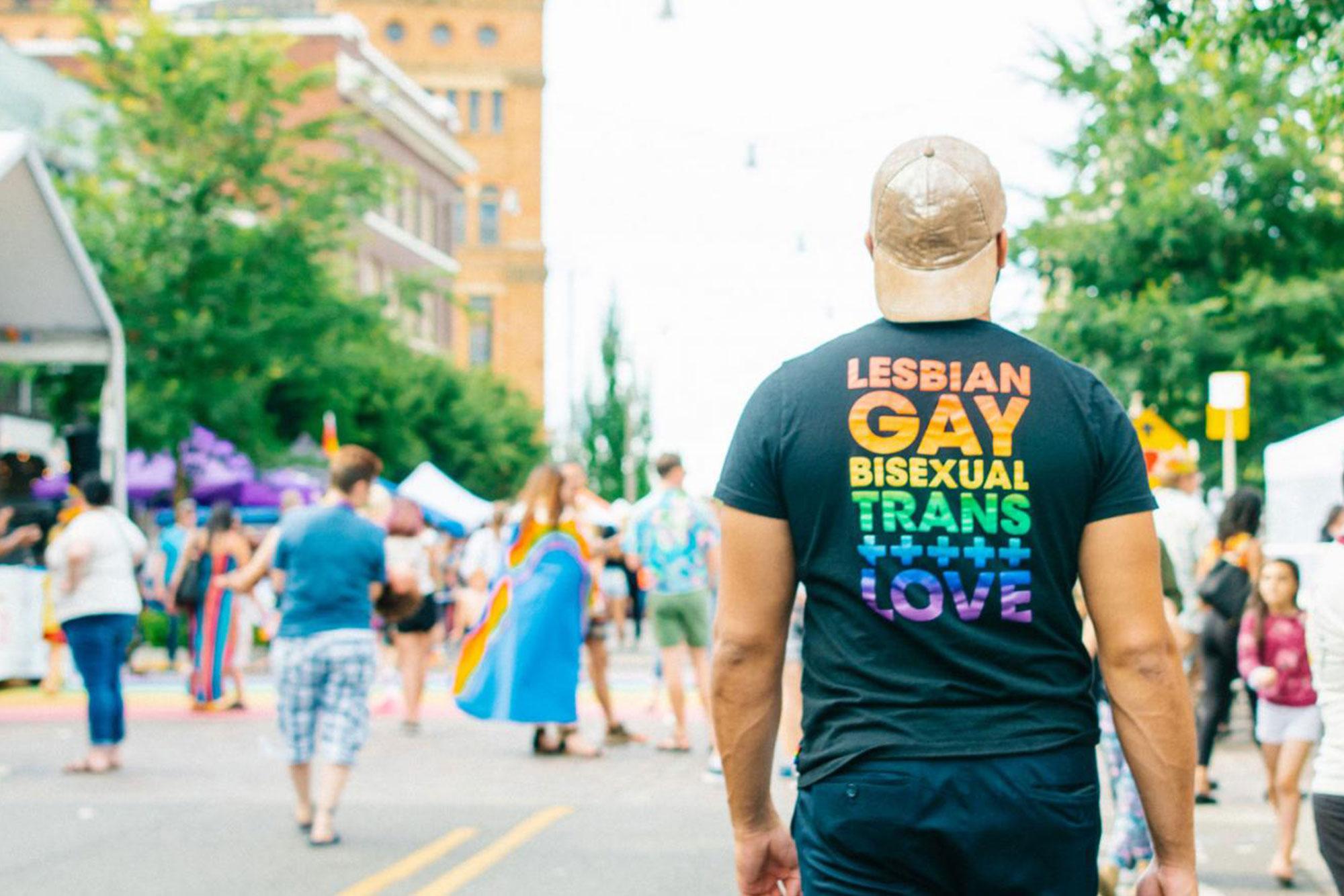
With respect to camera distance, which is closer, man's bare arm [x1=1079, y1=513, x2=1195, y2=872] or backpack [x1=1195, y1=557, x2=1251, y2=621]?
man's bare arm [x1=1079, y1=513, x2=1195, y2=872]

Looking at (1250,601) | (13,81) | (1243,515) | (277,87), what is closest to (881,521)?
(1250,601)

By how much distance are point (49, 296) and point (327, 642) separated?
6.24 meters

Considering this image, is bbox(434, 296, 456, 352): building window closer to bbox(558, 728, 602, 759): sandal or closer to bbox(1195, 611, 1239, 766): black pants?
bbox(558, 728, 602, 759): sandal

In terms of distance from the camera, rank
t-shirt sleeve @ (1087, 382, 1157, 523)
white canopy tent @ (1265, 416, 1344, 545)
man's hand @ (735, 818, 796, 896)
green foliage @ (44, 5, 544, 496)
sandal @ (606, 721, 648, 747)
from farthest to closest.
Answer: green foliage @ (44, 5, 544, 496)
white canopy tent @ (1265, 416, 1344, 545)
sandal @ (606, 721, 648, 747)
man's hand @ (735, 818, 796, 896)
t-shirt sleeve @ (1087, 382, 1157, 523)

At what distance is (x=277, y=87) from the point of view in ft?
100

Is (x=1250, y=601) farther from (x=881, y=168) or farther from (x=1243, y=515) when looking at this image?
(x=881, y=168)

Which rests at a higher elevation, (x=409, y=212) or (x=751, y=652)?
(x=409, y=212)

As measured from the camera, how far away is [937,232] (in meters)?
3.29

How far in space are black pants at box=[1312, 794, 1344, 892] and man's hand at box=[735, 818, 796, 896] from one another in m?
2.13

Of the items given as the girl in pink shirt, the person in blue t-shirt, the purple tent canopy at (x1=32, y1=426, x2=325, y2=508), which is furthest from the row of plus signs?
the purple tent canopy at (x1=32, y1=426, x2=325, y2=508)

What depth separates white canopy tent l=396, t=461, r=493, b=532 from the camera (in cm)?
3153

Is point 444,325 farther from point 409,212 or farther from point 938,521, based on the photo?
point 938,521

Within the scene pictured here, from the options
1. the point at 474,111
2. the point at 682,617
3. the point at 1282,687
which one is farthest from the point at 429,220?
the point at 1282,687

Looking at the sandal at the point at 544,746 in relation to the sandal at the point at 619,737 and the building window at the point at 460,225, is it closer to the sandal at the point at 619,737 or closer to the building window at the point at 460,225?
the sandal at the point at 619,737
